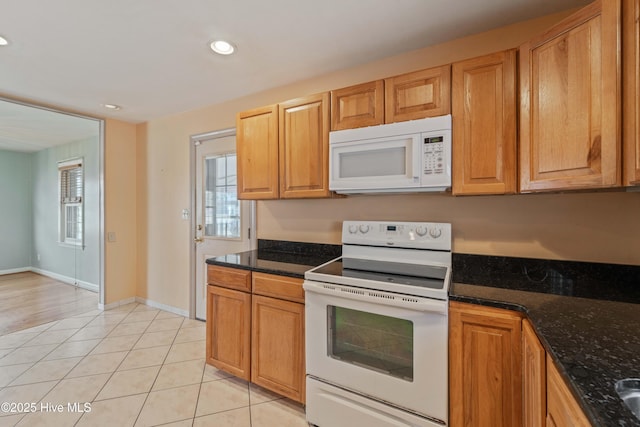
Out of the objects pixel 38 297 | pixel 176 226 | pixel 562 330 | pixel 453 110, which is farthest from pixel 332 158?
pixel 38 297

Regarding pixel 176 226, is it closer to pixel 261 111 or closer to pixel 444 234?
pixel 261 111

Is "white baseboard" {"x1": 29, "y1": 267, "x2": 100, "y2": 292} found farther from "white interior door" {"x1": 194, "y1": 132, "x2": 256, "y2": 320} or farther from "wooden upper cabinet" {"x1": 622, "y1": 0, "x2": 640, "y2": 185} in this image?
"wooden upper cabinet" {"x1": 622, "y1": 0, "x2": 640, "y2": 185}

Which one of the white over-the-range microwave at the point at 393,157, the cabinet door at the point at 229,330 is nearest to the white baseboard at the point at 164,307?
the cabinet door at the point at 229,330

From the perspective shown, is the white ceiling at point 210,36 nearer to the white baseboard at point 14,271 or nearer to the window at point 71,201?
the window at point 71,201

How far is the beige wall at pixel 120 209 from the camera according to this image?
3.70m

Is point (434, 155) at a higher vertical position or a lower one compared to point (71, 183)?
lower

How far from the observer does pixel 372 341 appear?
1.61m

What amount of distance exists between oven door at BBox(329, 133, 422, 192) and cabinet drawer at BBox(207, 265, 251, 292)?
89cm

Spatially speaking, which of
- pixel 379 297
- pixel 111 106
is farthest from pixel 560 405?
pixel 111 106

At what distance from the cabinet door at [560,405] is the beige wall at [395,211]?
3.27 feet

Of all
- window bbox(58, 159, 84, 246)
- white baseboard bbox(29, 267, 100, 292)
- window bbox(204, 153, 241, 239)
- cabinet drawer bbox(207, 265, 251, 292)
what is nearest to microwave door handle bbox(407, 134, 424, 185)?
cabinet drawer bbox(207, 265, 251, 292)

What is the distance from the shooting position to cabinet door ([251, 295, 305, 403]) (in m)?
1.85

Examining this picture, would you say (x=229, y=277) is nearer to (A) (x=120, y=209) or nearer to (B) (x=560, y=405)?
(B) (x=560, y=405)

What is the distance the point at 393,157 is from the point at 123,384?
2.51m
